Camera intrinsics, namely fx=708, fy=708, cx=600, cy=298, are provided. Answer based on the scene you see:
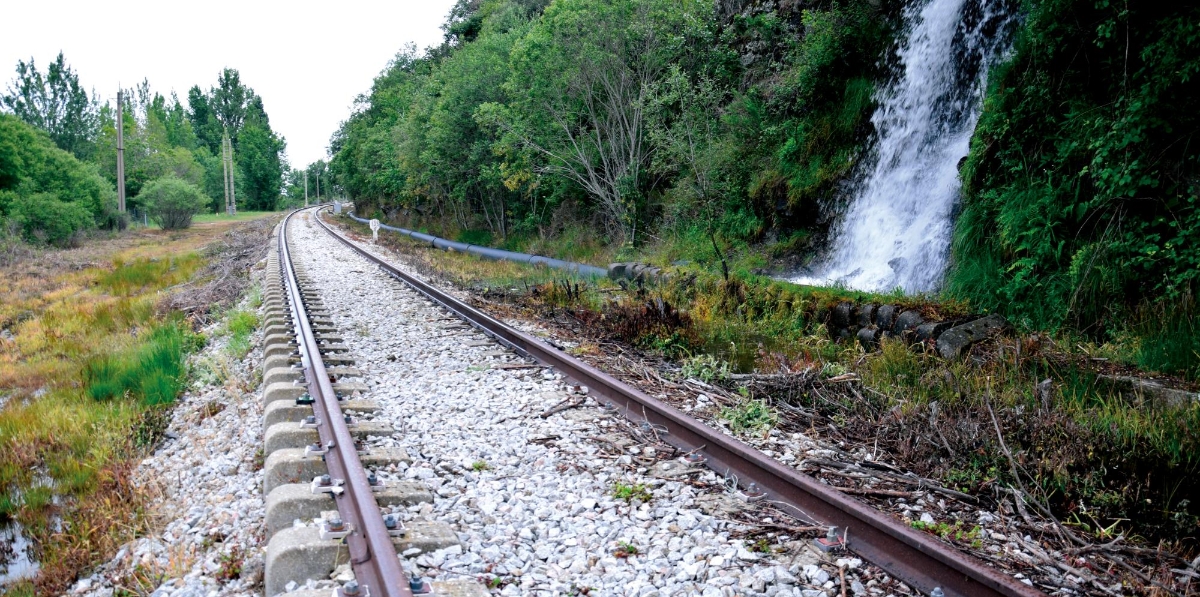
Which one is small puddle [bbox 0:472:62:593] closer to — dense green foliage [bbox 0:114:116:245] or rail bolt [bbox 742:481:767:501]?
rail bolt [bbox 742:481:767:501]

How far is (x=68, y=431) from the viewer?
19.9ft

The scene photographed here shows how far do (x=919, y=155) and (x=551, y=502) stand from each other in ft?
30.1

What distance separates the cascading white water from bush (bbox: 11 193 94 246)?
31226mm

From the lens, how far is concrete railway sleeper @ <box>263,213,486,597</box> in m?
2.86

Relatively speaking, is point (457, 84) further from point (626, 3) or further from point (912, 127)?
point (912, 127)

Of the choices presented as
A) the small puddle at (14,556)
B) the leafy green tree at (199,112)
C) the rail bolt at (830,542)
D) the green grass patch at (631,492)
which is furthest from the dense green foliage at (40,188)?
the leafy green tree at (199,112)

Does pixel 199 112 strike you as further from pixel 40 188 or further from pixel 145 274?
pixel 145 274

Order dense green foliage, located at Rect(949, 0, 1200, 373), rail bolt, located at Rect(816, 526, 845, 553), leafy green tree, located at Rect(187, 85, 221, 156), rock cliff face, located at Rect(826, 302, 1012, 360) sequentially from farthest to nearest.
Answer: leafy green tree, located at Rect(187, 85, 221, 156) < rock cliff face, located at Rect(826, 302, 1012, 360) < dense green foliage, located at Rect(949, 0, 1200, 373) < rail bolt, located at Rect(816, 526, 845, 553)

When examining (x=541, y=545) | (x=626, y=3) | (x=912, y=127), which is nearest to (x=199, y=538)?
(x=541, y=545)

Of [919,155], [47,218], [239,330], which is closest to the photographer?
[239,330]

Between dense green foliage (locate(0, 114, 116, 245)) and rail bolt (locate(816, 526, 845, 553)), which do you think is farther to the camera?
dense green foliage (locate(0, 114, 116, 245))

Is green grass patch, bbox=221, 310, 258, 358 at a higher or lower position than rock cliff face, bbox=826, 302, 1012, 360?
lower

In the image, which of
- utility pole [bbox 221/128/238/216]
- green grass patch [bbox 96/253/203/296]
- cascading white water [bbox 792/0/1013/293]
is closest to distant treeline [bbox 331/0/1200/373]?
cascading white water [bbox 792/0/1013/293]

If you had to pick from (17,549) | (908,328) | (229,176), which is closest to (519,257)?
(908,328)
